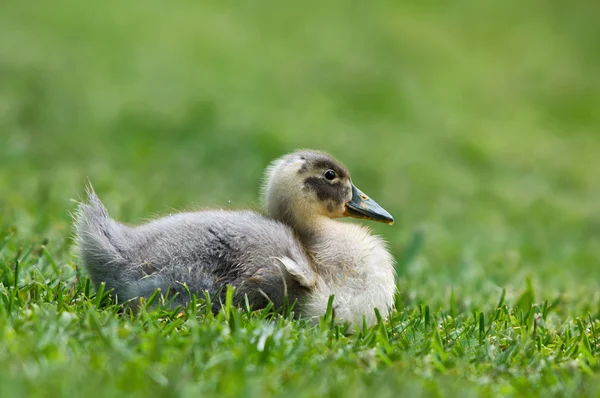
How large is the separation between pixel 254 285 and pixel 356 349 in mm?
708

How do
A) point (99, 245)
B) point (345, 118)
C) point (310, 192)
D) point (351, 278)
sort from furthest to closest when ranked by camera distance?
1. point (345, 118)
2. point (310, 192)
3. point (351, 278)
4. point (99, 245)

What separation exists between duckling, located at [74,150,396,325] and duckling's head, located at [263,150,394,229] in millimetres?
232

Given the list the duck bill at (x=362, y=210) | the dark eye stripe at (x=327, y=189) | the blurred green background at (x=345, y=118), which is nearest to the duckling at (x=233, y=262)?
the dark eye stripe at (x=327, y=189)

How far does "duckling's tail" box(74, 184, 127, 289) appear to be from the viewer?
14.7 feet

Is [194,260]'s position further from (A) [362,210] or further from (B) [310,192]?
(A) [362,210]

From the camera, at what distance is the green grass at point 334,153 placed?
3676 millimetres

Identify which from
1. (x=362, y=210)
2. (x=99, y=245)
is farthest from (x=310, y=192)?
(x=99, y=245)

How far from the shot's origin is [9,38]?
15.8 meters

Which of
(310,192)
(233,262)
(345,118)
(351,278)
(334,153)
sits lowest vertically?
(334,153)

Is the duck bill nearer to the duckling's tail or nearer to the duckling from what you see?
the duckling

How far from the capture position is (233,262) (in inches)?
177

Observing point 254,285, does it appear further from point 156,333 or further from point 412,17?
point 412,17

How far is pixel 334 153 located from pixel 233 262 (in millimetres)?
8199

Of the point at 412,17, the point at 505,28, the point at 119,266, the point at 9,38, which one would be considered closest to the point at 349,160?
the point at 9,38
